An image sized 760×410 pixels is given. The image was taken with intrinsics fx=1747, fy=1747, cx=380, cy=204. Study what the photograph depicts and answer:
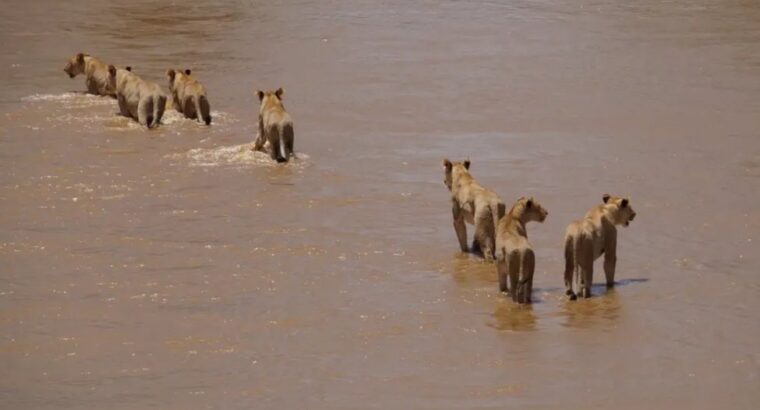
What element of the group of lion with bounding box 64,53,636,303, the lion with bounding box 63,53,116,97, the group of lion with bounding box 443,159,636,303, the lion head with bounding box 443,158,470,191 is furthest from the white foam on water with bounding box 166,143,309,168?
the group of lion with bounding box 443,159,636,303

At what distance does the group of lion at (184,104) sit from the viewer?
17.6m

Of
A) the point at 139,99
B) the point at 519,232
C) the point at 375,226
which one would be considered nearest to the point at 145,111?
the point at 139,99

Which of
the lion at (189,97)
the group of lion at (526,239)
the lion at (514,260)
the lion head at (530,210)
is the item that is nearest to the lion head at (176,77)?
the lion at (189,97)

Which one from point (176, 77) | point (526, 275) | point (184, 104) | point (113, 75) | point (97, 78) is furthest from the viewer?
point (97, 78)

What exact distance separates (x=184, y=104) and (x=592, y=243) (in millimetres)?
8211

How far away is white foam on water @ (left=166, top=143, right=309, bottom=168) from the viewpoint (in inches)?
694

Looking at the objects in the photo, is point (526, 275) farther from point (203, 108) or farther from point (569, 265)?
point (203, 108)

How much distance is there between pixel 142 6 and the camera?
103ft

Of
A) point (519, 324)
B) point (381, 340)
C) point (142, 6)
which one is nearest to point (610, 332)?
point (519, 324)

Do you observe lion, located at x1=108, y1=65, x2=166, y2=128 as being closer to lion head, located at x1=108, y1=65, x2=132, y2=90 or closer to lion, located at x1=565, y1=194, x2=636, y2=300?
lion head, located at x1=108, y1=65, x2=132, y2=90

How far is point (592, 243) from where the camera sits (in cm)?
1276

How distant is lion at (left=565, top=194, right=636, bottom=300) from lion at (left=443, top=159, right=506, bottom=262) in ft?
3.12

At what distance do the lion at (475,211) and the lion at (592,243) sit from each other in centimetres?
95

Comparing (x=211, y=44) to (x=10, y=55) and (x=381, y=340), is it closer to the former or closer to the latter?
(x=10, y=55)
